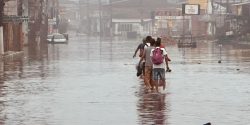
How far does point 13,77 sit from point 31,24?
52.0m

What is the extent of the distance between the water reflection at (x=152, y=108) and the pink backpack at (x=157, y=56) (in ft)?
2.89

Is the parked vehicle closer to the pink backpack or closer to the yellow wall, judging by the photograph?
the yellow wall

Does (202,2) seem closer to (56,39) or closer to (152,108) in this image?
(56,39)

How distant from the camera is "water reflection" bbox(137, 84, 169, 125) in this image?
48.1 feet

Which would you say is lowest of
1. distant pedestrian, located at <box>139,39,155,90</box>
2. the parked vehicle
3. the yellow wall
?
the parked vehicle

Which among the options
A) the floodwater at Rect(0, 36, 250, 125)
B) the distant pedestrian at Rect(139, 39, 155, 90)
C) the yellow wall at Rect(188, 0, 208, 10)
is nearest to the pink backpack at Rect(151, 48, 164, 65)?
the distant pedestrian at Rect(139, 39, 155, 90)

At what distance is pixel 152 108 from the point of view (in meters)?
16.8

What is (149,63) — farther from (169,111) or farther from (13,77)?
(13,77)

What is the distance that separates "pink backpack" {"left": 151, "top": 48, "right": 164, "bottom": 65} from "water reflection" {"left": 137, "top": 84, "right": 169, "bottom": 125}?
2.89 ft

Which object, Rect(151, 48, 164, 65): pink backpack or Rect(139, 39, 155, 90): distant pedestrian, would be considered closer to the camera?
Rect(151, 48, 164, 65): pink backpack

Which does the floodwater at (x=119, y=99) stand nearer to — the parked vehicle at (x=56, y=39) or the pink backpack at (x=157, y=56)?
the pink backpack at (x=157, y=56)

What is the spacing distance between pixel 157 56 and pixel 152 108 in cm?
406

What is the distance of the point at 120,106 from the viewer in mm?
17172

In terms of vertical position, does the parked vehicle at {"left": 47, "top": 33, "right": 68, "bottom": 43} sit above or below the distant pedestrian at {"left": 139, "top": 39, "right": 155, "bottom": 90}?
below
